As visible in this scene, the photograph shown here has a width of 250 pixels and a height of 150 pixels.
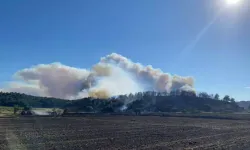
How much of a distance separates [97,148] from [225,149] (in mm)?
9575

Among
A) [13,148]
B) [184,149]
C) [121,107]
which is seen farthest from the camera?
[121,107]

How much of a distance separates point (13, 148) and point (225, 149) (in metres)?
15.3

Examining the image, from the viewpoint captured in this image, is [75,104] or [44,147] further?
[75,104]

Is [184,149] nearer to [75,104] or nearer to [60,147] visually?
[60,147]

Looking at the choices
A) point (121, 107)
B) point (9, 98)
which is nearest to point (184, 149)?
point (121, 107)

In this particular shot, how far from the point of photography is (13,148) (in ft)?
73.3

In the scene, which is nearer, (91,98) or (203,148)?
(203,148)

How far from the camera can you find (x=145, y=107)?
19512 centimetres

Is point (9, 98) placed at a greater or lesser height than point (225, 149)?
greater

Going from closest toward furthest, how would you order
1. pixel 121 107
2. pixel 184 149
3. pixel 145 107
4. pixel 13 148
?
pixel 13 148 → pixel 184 149 → pixel 121 107 → pixel 145 107

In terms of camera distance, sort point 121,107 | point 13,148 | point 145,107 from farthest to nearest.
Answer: point 145,107
point 121,107
point 13,148

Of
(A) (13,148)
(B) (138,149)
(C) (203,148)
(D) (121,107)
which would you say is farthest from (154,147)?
A: (D) (121,107)

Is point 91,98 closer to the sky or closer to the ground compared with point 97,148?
closer to the sky

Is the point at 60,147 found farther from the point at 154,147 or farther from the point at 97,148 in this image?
the point at 154,147
